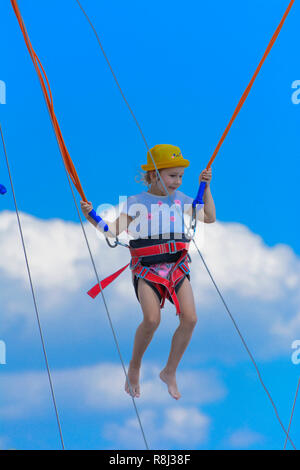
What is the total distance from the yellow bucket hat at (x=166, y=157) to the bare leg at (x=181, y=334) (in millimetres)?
766

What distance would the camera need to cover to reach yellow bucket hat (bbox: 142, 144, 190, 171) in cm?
483

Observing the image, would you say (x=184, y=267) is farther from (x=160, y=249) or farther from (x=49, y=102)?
(x=49, y=102)

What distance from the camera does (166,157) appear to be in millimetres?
4852

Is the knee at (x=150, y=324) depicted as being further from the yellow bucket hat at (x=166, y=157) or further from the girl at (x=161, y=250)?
the yellow bucket hat at (x=166, y=157)

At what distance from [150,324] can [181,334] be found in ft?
0.77

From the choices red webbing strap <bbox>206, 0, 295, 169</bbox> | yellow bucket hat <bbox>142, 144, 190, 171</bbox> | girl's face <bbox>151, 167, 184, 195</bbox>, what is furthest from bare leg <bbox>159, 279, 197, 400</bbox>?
red webbing strap <bbox>206, 0, 295, 169</bbox>

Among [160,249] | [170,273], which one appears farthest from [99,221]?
[170,273]

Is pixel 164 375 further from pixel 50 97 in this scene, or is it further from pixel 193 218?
pixel 50 97

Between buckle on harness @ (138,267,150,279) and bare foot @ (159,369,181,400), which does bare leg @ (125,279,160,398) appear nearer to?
buckle on harness @ (138,267,150,279)

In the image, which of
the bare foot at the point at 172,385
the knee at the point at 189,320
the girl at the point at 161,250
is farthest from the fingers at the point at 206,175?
the bare foot at the point at 172,385
